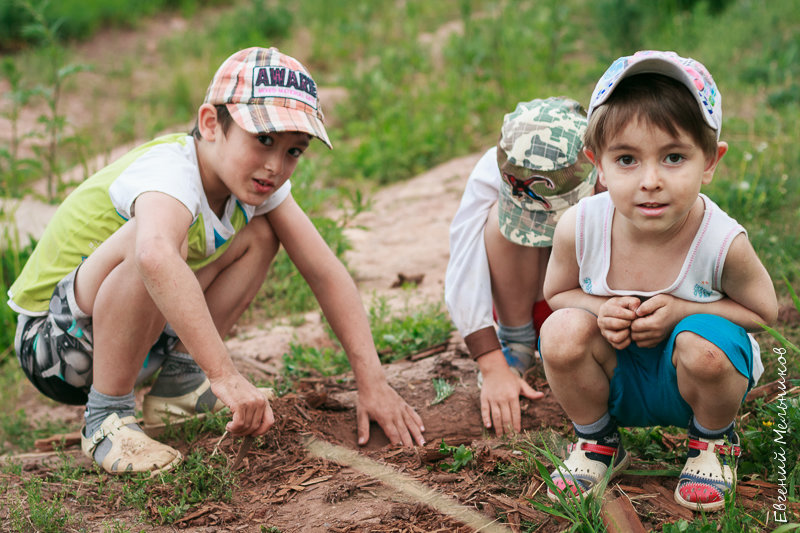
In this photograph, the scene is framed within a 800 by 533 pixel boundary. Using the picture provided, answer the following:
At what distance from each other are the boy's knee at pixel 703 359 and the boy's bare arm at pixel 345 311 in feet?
3.44

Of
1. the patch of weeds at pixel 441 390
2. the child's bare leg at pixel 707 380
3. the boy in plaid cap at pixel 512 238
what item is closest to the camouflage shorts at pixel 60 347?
the patch of weeds at pixel 441 390

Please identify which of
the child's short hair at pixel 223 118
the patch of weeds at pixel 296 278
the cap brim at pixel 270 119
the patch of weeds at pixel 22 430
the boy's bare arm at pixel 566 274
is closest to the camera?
the boy's bare arm at pixel 566 274

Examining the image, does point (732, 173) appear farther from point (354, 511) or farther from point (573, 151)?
point (354, 511)

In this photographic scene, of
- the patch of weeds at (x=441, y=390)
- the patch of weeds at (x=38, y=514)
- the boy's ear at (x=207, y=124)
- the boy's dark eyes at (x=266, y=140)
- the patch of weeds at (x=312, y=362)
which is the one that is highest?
the boy's ear at (x=207, y=124)

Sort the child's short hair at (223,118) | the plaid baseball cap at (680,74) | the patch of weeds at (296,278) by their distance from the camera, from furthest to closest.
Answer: the patch of weeds at (296,278) → the child's short hair at (223,118) → the plaid baseball cap at (680,74)

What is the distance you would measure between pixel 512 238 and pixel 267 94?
3.07ft

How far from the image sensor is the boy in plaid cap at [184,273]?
2258 mm

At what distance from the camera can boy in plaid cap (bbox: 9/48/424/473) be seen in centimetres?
226

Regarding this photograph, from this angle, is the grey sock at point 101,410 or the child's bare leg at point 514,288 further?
the child's bare leg at point 514,288

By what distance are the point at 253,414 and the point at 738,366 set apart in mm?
1266

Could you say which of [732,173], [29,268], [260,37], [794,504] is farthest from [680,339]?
[260,37]

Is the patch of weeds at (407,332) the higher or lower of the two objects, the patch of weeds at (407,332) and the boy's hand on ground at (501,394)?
the lower

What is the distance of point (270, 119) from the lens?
239 centimetres

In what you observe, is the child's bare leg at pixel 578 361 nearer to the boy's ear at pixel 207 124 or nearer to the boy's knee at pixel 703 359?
the boy's knee at pixel 703 359
